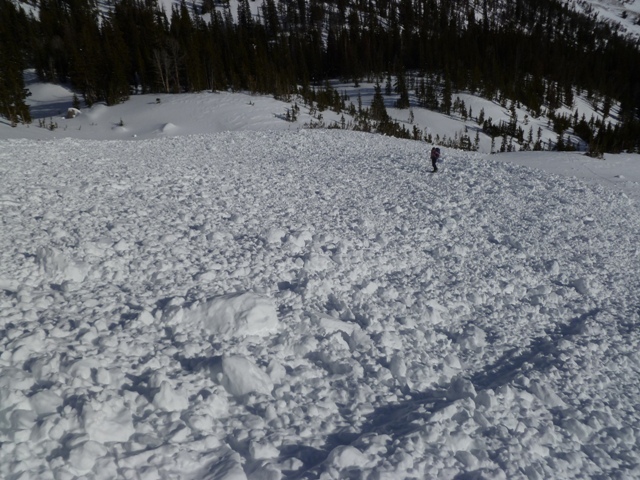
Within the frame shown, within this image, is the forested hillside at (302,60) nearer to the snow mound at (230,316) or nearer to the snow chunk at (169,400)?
the snow mound at (230,316)

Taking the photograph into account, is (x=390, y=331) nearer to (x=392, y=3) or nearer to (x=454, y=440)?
(x=454, y=440)

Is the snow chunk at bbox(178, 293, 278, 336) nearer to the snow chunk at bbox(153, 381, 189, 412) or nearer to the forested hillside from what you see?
the snow chunk at bbox(153, 381, 189, 412)

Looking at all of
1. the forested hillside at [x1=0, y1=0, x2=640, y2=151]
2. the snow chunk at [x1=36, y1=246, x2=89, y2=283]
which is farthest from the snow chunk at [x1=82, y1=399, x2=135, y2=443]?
the forested hillside at [x1=0, y1=0, x2=640, y2=151]

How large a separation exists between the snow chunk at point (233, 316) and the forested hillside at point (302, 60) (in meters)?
28.6

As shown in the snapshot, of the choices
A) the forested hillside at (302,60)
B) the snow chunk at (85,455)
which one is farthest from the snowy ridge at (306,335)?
the forested hillside at (302,60)

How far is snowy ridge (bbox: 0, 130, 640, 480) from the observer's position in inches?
→ 139

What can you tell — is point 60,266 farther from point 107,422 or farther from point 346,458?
point 346,458

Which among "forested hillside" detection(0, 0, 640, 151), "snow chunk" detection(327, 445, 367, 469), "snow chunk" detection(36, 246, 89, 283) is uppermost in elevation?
"forested hillside" detection(0, 0, 640, 151)

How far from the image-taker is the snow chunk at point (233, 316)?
17.2 ft

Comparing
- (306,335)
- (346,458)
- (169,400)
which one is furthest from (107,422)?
(306,335)

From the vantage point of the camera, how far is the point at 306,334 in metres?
5.34

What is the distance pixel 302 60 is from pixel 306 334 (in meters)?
66.7

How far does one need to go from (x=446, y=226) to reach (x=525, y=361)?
16.2 ft

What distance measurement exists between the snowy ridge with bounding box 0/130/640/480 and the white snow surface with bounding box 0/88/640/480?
27 millimetres
